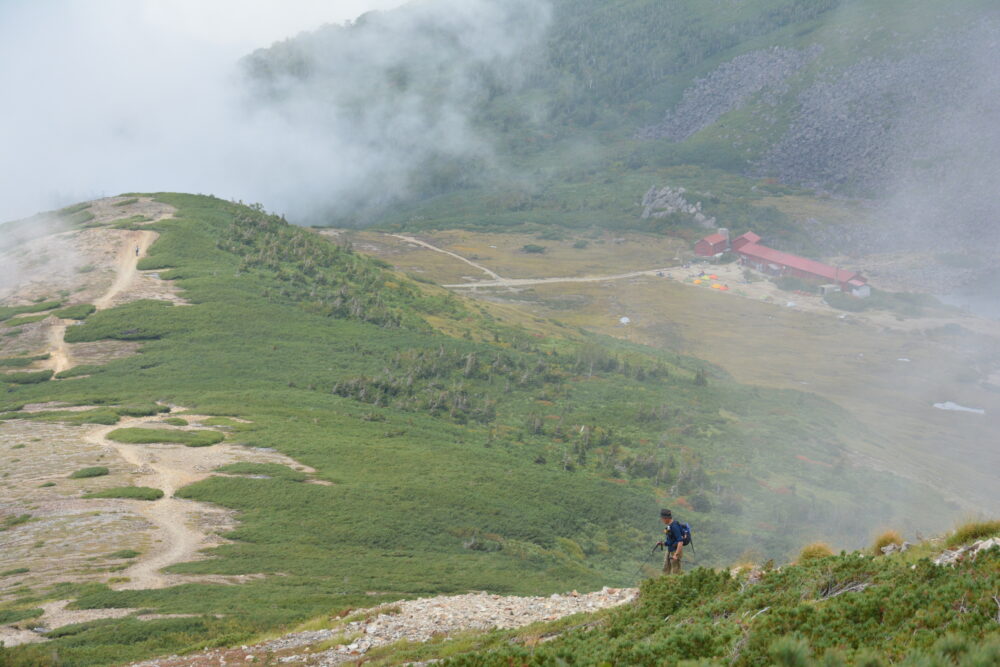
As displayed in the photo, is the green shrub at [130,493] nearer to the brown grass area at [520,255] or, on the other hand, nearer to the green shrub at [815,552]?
the green shrub at [815,552]

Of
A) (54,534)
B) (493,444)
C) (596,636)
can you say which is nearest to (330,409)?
(493,444)

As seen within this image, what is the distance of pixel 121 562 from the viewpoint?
1321 inches

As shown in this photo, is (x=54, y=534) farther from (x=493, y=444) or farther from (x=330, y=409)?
(x=493, y=444)

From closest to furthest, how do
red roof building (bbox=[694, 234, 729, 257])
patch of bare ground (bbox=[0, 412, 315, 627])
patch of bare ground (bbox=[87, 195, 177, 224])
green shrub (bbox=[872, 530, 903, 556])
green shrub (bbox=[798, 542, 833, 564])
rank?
green shrub (bbox=[872, 530, 903, 556]) → green shrub (bbox=[798, 542, 833, 564]) → patch of bare ground (bbox=[0, 412, 315, 627]) → patch of bare ground (bbox=[87, 195, 177, 224]) → red roof building (bbox=[694, 234, 729, 257])

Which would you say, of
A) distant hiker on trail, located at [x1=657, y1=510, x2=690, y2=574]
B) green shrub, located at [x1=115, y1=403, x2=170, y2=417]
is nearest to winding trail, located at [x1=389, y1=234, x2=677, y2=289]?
green shrub, located at [x1=115, y1=403, x2=170, y2=417]

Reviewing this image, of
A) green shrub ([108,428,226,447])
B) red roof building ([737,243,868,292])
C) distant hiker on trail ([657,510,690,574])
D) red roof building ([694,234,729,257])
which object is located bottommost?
green shrub ([108,428,226,447])

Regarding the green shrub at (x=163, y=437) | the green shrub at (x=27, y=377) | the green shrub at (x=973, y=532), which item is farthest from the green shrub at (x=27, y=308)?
the green shrub at (x=973, y=532)

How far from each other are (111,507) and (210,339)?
38.1m

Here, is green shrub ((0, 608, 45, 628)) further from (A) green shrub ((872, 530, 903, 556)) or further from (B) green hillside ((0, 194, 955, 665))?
(A) green shrub ((872, 530, 903, 556))

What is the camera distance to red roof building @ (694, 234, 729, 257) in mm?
179000

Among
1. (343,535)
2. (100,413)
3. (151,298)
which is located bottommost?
(343,535)

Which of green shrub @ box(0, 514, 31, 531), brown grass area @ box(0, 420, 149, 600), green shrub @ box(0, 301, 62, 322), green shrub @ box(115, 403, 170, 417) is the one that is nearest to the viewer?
brown grass area @ box(0, 420, 149, 600)

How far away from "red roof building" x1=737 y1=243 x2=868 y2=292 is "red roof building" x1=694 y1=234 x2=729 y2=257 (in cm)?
451

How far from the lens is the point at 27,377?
211ft
